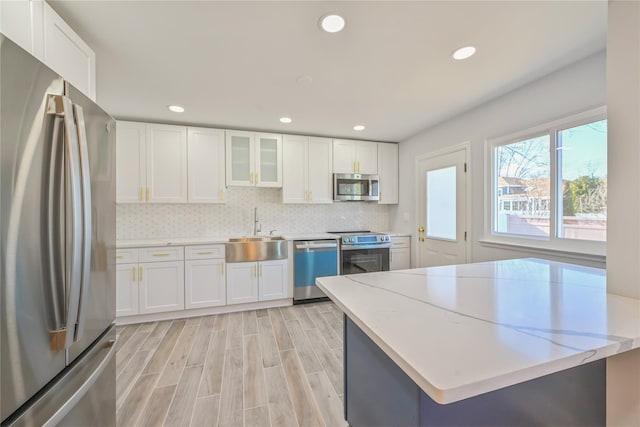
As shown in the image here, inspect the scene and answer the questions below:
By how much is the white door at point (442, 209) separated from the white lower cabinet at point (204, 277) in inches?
108

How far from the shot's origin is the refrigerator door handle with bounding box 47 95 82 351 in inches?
34.4

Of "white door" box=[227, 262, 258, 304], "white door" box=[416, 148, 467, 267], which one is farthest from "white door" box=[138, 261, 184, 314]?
"white door" box=[416, 148, 467, 267]

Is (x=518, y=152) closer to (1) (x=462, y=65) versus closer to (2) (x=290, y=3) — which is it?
(1) (x=462, y=65)

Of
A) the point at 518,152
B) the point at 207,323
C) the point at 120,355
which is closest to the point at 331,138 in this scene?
the point at 518,152

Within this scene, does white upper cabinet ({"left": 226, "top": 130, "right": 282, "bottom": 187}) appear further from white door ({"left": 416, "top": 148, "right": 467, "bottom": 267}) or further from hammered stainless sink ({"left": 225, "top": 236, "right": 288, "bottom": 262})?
white door ({"left": 416, "top": 148, "right": 467, "bottom": 267})

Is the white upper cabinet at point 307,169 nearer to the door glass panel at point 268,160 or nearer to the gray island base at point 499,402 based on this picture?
the door glass panel at point 268,160

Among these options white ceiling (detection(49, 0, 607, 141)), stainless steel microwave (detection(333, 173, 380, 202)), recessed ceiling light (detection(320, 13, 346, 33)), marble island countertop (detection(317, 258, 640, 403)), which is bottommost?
marble island countertop (detection(317, 258, 640, 403))

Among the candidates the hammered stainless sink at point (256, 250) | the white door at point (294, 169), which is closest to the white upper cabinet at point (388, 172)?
the white door at point (294, 169)

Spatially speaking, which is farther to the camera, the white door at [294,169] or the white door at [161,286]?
the white door at [294,169]

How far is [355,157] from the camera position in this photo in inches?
158

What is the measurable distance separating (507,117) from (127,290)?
4.35 metres

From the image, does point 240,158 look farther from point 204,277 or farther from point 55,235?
point 55,235

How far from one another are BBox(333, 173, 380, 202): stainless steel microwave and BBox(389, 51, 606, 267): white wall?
565 millimetres

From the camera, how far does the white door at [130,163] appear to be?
3.00 m
